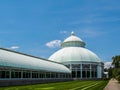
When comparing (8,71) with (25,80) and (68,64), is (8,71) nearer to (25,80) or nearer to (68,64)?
(25,80)

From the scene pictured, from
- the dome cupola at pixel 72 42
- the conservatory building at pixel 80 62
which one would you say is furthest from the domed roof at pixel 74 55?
the dome cupola at pixel 72 42

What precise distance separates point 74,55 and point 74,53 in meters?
1.69

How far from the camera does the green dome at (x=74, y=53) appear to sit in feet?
370

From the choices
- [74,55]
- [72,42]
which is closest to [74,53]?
[74,55]

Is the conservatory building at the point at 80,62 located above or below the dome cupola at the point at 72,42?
below

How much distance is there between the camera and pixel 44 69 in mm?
75812

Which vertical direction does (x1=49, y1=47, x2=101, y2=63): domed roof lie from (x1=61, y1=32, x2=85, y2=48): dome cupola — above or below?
below

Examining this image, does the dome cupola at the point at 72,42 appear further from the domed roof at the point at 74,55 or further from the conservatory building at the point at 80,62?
Result: the conservatory building at the point at 80,62

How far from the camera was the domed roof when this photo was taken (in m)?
113

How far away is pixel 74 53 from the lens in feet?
378

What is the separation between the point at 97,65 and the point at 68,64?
39.8ft

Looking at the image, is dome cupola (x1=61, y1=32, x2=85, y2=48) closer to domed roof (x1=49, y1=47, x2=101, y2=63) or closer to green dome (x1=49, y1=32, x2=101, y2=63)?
green dome (x1=49, y1=32, x2=101, y2=63)

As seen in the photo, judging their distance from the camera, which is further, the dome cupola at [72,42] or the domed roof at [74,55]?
the dome cupola at [72,42]

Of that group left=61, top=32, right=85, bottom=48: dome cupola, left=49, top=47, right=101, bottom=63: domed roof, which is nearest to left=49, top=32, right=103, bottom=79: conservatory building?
left=49, top=47, right=101, bottom=63: domed roof
